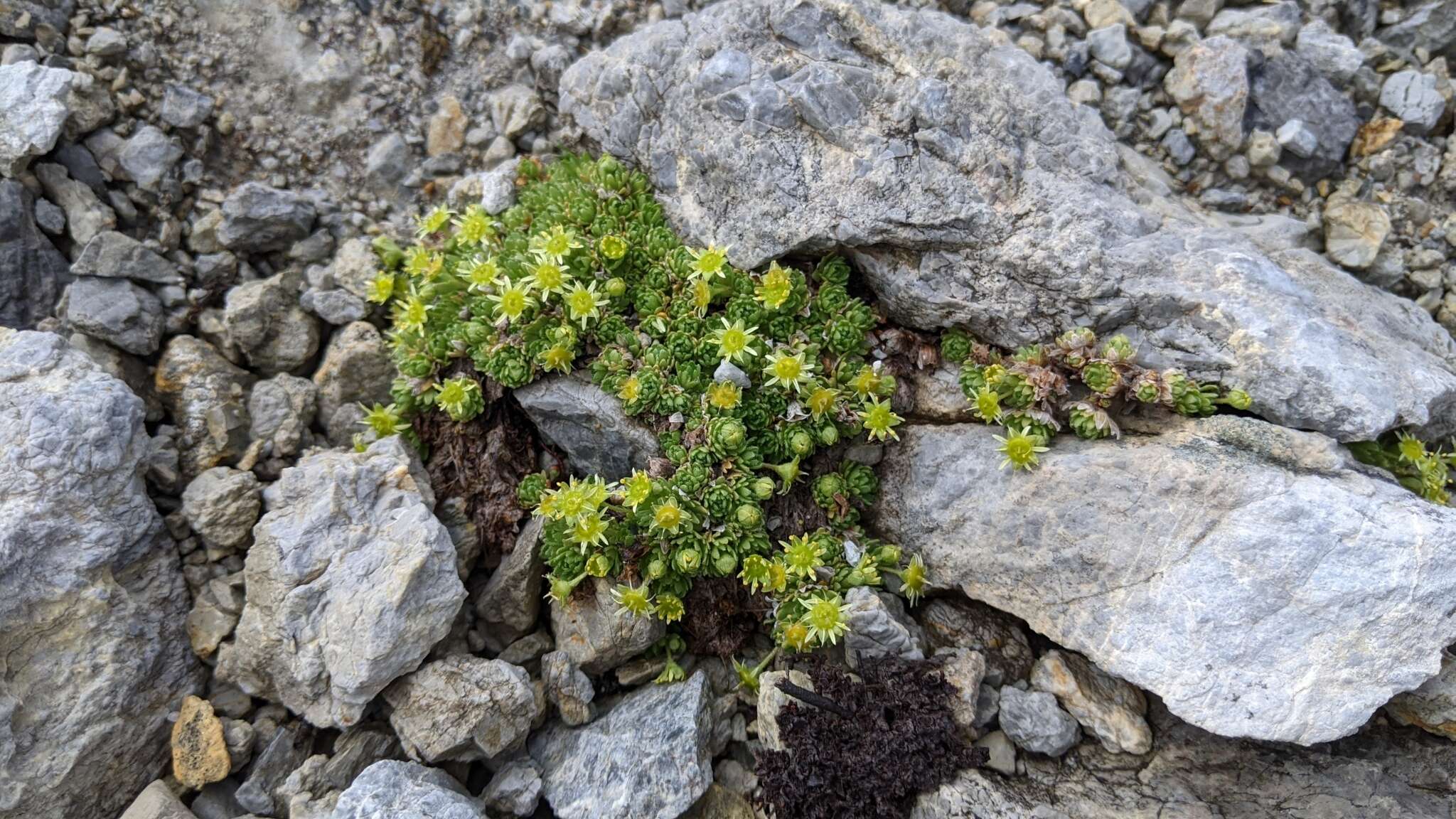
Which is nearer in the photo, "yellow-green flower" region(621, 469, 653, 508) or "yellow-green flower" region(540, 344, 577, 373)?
"yellow-green flower" region(621, 469, 653, 508)

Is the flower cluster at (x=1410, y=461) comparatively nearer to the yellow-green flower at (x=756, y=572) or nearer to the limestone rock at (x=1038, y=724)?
the limestone rock at (x=1038, y=724)

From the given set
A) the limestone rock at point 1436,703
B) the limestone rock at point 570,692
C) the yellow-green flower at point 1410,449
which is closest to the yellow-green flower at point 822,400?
the limestone rock at point 570,692

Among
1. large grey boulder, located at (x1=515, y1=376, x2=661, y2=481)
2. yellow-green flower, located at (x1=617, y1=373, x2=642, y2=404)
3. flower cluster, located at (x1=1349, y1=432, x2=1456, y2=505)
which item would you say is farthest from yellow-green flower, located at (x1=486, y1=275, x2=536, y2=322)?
flower cluster, located at (x1=1349, y1=432, x2=1456, y2=505)

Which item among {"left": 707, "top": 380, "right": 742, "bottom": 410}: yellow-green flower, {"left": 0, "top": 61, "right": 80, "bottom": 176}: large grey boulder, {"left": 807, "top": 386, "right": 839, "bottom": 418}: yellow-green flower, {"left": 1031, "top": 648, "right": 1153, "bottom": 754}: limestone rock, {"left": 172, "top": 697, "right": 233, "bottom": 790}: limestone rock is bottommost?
{"left": 1031, "top": 648, "right": 1153, "bottom": 754}: limestone rock

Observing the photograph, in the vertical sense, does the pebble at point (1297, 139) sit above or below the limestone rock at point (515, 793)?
above

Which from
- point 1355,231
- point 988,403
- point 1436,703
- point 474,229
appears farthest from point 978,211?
point 1436,703

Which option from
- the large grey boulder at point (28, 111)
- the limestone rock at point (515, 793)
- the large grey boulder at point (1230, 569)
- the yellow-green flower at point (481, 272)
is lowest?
the limestone rock at point (515, 793)

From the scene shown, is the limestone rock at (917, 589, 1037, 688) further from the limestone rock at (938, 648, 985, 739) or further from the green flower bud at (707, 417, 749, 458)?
the green flower bud at (707, 417, 749, 458)

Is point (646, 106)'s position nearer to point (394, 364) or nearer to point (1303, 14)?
point (394, 364)

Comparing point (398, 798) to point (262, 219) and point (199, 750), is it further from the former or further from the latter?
point (262, 219)
